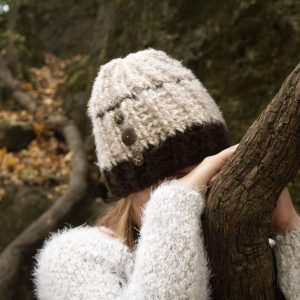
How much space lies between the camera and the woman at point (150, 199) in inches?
52.8

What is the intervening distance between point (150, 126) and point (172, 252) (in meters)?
0.47

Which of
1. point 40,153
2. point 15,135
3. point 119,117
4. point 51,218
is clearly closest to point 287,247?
point 119,117

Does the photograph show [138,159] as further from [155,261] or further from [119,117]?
[155,261]

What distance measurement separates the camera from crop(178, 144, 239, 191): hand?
1.40m

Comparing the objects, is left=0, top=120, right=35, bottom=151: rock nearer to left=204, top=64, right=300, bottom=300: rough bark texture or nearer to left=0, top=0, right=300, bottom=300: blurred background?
left=0, top=0, right=300, bottom=300: blurred background

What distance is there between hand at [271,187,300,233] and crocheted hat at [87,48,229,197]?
0.34 metres

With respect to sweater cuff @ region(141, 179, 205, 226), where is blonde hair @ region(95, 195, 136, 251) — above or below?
below

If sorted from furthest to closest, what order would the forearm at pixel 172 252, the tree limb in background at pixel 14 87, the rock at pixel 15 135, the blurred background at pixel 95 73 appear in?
the tree limb in background at pixel 14 87, the rock at pixel 15 135, the blurred background at pixel 95 73, the forearm at pixel 172 252

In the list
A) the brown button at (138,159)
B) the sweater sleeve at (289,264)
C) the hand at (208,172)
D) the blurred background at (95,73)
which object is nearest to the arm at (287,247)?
the sweater sleeve at (289,264)

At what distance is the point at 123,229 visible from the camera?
5.77 feet

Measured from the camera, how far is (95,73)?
5715 millimetres

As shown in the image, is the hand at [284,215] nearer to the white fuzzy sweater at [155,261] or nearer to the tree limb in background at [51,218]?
the white fuzzy sweater at [155,261]

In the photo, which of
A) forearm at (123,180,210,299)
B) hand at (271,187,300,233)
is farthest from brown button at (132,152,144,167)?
hand at (271,187,300,233)

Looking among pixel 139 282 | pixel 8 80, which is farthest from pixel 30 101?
pixel 139 282
